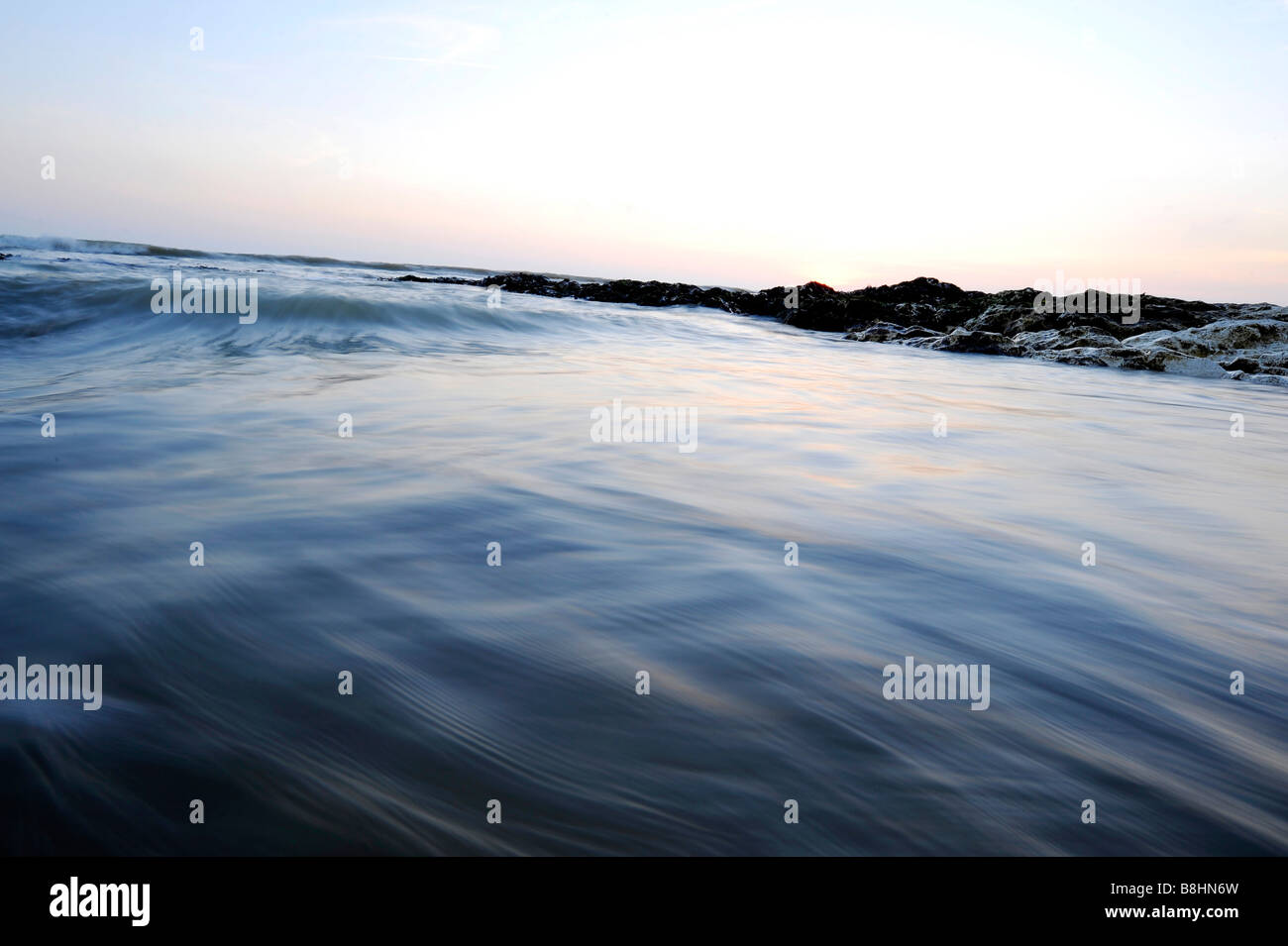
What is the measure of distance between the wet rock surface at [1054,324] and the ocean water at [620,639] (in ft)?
33.7

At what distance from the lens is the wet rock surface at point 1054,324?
14.1 m

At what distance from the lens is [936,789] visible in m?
1.66

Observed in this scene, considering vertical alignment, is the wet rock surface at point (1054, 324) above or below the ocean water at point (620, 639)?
above

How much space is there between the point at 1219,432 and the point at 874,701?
7.44 meters

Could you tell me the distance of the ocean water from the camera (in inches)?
61.0

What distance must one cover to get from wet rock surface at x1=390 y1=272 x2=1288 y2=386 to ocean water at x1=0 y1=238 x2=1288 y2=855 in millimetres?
10268

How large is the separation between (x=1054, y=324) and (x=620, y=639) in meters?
19.5

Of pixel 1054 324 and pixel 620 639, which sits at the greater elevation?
pixel 1054 324

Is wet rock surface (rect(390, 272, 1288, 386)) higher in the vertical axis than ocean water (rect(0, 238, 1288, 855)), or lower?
higher

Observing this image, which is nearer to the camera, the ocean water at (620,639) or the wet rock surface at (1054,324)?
the ocean water at (620,639)

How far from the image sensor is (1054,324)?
60.4 feet

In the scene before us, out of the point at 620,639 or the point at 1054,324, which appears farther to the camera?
the point at 1054,324
